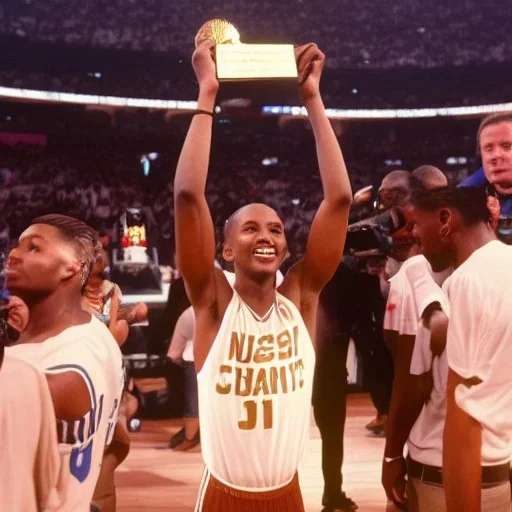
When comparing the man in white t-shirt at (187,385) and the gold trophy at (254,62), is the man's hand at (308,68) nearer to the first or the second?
the gold trophy at (254,62)

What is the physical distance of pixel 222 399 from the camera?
176cm

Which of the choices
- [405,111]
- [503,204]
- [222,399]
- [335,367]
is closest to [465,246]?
[503,204]

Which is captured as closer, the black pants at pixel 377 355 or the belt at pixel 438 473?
the belt at pixel 438 473

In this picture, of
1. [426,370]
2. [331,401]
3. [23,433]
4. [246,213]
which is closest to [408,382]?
[426,370]

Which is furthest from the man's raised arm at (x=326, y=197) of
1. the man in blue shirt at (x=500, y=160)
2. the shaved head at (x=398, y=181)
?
the shaved head at (x=398, y=181)

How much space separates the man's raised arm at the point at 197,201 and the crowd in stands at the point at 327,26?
1168 centimetres

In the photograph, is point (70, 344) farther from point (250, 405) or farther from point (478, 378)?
point (478, 378)

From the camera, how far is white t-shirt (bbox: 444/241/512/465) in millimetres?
1481

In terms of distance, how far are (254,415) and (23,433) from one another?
0.75 metres

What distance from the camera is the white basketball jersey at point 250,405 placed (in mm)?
1759

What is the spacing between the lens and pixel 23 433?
3.70ft

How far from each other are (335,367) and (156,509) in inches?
45.2

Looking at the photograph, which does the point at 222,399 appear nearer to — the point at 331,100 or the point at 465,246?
the point at 465,246

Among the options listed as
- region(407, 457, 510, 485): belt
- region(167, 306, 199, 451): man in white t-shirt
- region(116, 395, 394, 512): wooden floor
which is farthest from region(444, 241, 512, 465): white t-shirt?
region(167, 306, 199, 451): man in white t-shirt
